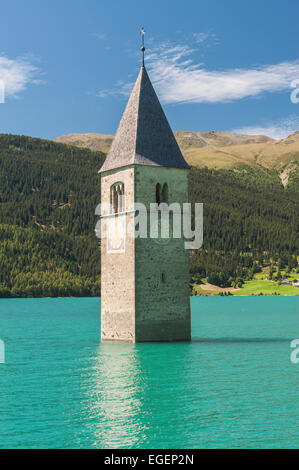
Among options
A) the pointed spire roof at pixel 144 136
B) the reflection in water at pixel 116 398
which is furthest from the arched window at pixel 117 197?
the reflection in water at pixel 116 398

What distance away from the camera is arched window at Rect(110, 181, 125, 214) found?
47.9m

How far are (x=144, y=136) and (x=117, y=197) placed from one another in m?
4.88

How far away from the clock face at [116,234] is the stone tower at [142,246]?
72mm

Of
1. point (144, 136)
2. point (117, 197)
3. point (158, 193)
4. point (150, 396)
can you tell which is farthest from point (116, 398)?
point (144, 136)

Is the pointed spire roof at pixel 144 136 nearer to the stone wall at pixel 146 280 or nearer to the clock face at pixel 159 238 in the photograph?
the stone wall at pixel 146 280

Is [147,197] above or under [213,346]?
above

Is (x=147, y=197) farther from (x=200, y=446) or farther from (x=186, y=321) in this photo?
(x=200, y=446)

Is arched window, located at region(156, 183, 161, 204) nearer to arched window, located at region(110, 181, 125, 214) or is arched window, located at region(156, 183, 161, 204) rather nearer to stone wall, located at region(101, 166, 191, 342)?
stone wall, located at region(101, 166, 191, 342)

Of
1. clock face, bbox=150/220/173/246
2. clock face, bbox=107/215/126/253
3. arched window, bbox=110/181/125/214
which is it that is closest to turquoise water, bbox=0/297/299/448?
clock face, bbox=107/215/126/253

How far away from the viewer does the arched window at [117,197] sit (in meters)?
47.9

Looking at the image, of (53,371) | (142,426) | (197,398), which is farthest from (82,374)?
(142,426)
